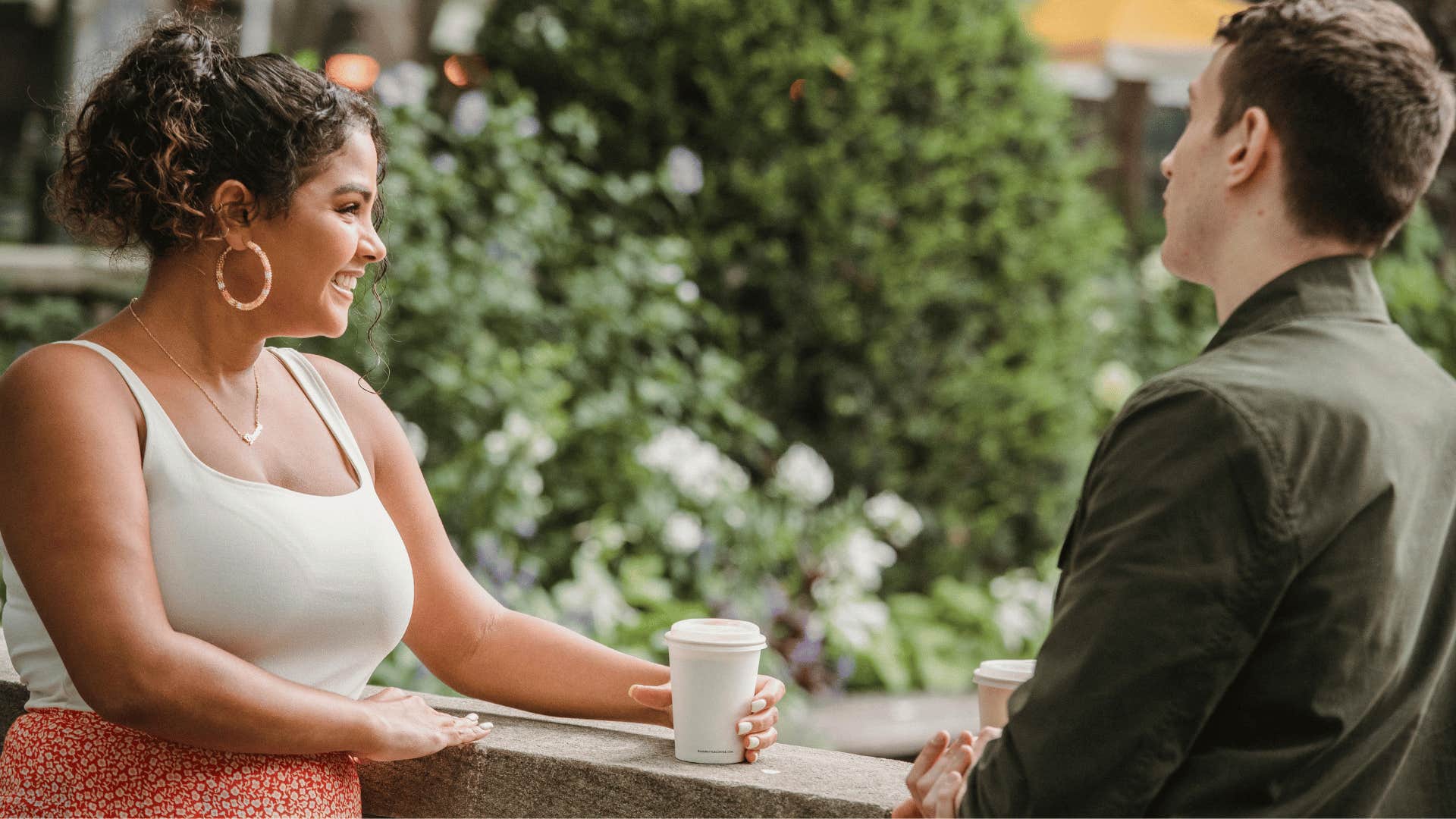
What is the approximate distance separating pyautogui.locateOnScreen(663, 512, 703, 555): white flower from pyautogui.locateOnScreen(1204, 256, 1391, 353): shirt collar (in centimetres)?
315

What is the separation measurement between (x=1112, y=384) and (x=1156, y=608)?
562 cm

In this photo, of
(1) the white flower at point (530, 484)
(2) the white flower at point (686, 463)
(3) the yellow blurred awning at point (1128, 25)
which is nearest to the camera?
(1) the white flower at point (530, 484)

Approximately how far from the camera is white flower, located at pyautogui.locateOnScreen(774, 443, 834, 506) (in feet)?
16.4

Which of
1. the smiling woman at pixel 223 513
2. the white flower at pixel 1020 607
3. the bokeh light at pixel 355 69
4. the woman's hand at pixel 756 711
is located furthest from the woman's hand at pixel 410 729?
the bokeh light at pixel 355 69


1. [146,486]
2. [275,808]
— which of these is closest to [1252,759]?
[275,808]

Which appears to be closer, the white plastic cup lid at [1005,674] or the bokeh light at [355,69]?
the white plastic cup lid at [1005,674]

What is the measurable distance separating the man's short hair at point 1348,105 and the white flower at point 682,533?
10.4ft

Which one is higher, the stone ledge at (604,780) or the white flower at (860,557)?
the stone ledge at (604,780)

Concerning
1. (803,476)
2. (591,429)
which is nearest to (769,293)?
(803,476)

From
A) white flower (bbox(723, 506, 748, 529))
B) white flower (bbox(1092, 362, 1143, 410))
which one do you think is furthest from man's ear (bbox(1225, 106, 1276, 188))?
white flower (bbox(1092, 362, 1143, 410))

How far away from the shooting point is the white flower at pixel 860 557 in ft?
16.0

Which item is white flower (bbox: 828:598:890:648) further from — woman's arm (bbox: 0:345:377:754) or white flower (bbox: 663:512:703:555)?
woman's arm (bbox: 0:345:377:754)

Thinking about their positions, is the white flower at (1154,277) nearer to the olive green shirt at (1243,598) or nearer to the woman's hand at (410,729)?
the woman's hand at (410,729)

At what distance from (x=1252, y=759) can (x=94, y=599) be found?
1.32m
